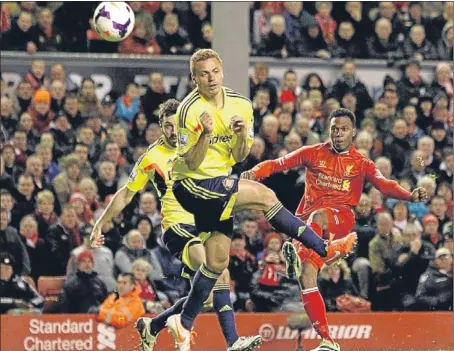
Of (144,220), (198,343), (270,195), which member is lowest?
(198,343)

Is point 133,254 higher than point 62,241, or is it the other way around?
point 62,241

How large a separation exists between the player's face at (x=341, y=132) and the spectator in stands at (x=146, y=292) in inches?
113

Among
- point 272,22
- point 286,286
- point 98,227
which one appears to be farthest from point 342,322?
point 272,22

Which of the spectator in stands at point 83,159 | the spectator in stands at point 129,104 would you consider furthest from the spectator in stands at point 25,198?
the spectator in stands at point 129,104

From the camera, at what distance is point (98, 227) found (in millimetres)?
11562

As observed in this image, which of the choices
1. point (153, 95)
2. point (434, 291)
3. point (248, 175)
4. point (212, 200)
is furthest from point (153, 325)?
point (153, 95)

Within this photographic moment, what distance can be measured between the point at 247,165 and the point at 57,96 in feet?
8.28

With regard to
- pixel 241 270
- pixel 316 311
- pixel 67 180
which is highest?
pixel 67 180

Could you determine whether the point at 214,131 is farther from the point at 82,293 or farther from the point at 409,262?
the point at 409,262

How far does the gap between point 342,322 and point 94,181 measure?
3.32 m

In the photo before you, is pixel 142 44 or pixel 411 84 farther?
pixel 411 84

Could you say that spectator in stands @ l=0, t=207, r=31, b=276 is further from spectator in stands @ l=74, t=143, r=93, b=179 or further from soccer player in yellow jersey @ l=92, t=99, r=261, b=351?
soccer player in yellow jersey @ l=92, t=99, r=261, b=351

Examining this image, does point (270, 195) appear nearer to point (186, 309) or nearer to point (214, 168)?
point (214, 168)

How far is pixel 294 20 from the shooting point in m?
17.3
